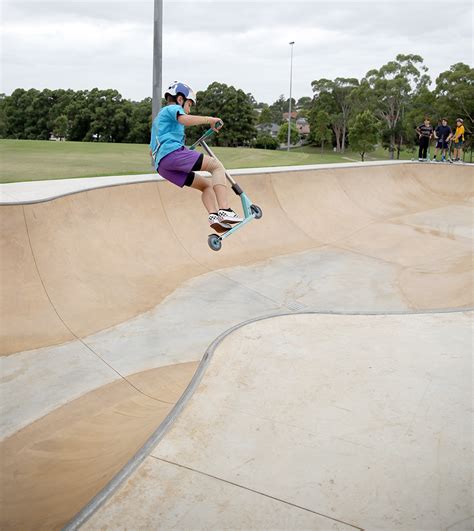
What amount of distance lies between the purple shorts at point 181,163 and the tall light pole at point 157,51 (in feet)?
19.5

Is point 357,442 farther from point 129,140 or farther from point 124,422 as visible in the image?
point 129,140

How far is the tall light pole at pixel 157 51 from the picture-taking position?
10211 mm

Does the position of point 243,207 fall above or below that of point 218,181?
below

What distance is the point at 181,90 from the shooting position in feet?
16.5

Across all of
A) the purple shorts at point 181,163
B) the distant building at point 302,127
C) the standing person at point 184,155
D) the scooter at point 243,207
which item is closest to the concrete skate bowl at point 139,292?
the scooter at point 243,207

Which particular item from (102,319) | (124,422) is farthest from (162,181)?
(124,422)

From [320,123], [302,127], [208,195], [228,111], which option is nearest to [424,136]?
[208,195]

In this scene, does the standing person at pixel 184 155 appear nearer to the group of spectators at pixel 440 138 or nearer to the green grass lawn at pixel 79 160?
the green grass lawn at pixel 79 160

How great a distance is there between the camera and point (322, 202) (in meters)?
12.9

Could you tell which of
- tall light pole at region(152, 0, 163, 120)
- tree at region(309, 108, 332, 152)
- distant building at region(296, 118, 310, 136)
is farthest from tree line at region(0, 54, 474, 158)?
distant building at region(296, 118, 310, 136)

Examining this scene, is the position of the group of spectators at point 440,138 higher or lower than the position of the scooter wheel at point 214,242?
higher

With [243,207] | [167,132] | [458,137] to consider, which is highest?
[458,137]

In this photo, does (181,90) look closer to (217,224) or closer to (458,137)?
(217,224)

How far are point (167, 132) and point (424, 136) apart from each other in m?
14.9
